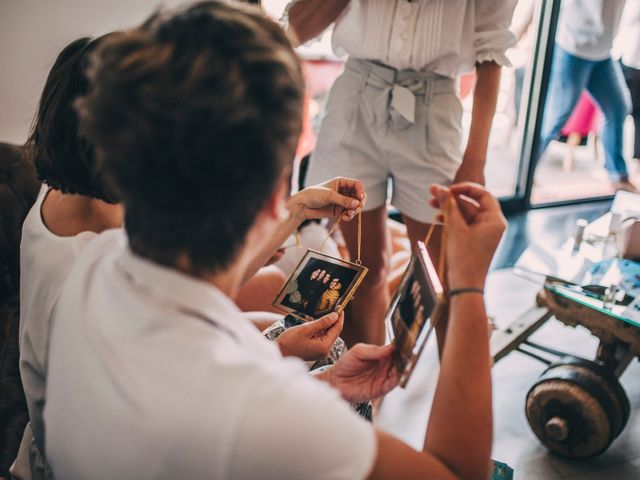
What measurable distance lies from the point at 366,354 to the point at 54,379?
1.68 ft

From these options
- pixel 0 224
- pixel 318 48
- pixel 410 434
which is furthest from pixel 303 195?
pixel 318 48

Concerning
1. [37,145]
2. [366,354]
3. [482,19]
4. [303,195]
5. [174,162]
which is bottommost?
[366,354]

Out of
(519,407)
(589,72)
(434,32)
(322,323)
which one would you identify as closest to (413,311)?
(322,323)

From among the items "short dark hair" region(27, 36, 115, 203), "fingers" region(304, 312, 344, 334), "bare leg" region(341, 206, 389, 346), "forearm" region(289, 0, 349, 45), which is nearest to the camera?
"short dark hair" region(27, 36, 115, 203)

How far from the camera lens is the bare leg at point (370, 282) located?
1905 millimetres

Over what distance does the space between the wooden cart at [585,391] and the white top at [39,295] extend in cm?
147

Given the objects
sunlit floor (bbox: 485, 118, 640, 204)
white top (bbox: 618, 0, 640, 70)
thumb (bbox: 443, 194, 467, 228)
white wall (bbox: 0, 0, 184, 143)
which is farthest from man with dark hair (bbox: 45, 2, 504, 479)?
white top (bbox: 618, 0, 640, 70)

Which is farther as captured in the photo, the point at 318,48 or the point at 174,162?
the point at 318,48

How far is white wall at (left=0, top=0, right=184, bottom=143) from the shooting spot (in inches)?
85.9

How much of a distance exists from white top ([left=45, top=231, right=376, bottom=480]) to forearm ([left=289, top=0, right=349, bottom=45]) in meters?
1.29

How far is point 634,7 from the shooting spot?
3883 millimetres

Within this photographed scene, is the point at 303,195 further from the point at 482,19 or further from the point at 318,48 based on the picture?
the point at 318,48

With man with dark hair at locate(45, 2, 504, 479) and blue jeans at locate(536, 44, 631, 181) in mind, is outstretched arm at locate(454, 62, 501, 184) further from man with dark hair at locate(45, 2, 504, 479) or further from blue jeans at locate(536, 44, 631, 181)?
blue jeans at locate(536, 44, 631, 181)

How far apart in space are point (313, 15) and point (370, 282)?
0.88m
